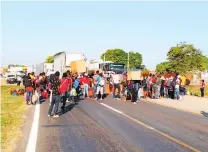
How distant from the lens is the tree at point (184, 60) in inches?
3036

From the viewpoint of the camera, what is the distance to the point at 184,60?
78.6 m

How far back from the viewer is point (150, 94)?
25.6 metres

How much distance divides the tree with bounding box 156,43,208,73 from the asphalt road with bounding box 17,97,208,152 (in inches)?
2543

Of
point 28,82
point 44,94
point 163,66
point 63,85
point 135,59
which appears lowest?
point 44,94

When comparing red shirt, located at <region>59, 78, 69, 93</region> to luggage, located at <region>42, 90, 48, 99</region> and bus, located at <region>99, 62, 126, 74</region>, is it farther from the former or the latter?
bus, located at <region>99, 62, 126, 74</region>

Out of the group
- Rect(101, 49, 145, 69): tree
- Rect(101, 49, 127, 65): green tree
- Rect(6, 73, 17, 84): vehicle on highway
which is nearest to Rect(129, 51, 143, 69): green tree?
Rect(101, 49, 145, 69): tree

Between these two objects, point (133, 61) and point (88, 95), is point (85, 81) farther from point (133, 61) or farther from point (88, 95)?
point (133, 61)

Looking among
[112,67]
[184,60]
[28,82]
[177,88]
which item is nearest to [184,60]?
[184,60]

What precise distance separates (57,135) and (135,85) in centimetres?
1320

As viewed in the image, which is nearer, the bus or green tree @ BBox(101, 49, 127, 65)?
the bus

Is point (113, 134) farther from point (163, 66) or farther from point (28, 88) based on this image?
point (163, 66)

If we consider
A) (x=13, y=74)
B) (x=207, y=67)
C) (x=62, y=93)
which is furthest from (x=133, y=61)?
(x=62, y=93)

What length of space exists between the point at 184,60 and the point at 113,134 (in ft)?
232

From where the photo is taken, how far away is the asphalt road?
27.6 ft
